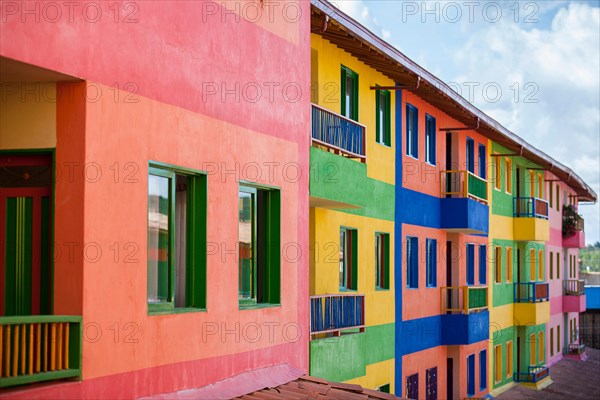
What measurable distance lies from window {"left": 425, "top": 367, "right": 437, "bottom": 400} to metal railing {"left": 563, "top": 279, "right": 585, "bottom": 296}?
81.3 feet

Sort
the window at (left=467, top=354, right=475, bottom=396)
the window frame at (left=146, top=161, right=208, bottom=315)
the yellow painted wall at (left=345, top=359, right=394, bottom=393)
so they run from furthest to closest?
the window at (left=467, top=354, right=475, bottom=396) < the yellow painted wall at (left=345, top=359, right=394, bottom=393) < the window frame at (left=146, top=161, right=208, bottom=315)

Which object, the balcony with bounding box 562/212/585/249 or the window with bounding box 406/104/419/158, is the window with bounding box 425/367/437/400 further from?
the balcony with bounding box 562/212/585/249

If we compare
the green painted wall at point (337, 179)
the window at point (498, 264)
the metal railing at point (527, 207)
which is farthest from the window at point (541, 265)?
the green painted wall at point (337, 179)

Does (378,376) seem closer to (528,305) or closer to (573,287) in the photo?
(528,305)

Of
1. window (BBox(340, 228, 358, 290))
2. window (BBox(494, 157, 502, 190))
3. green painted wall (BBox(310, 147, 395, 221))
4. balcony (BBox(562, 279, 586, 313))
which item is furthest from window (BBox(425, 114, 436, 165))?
balcony (BBox(562, 279, 586, 313))

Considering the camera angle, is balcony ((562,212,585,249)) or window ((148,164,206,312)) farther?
balcony ((562,212,585,249))

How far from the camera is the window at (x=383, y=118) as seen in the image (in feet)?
76.6

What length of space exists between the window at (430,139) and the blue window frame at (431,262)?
7.40 feet

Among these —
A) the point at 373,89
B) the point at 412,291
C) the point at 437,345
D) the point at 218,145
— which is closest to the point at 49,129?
the point at 218,145

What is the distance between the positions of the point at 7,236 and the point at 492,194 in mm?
26895

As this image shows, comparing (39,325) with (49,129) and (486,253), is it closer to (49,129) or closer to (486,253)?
(49,129)

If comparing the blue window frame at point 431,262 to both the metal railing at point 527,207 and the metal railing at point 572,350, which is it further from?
the metal railing at point 572,350

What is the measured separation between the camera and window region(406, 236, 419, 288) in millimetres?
25603

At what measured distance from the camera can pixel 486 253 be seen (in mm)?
34406
